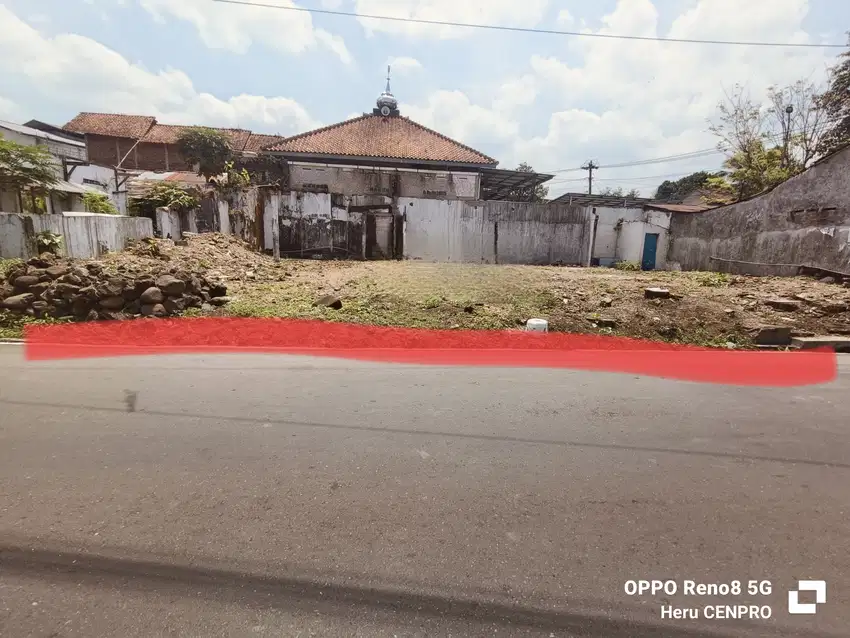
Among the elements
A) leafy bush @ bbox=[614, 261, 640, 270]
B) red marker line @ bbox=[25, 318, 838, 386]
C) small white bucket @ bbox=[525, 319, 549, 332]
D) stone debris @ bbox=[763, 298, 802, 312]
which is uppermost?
leafy bush @ bbox=[614, 261, 640, 270]

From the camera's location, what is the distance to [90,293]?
24.2ft

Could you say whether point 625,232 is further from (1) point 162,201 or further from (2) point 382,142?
(1) point 162,201

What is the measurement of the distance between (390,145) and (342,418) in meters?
22.5

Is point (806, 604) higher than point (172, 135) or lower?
lower

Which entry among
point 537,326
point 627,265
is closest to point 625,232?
point 627,265

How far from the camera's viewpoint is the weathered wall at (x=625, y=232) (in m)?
20.0

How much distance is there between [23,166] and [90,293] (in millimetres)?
7651

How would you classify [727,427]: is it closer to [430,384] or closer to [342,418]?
[430,384]

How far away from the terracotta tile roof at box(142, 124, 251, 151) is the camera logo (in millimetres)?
35280

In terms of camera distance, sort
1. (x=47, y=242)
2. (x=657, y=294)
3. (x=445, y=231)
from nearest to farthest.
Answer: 1. (x=657, y=294)
2. (x=47, y=242)
3. (x=445, y=231)

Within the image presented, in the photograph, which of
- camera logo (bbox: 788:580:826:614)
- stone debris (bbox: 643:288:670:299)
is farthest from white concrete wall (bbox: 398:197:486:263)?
camera logo (bbox: 788:580:826:614)

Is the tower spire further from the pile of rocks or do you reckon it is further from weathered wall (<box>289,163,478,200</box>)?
the pile of rocks

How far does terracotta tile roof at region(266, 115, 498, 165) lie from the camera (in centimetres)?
2244

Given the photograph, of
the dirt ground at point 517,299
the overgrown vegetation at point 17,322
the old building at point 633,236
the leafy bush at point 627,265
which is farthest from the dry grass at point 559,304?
the old building at point 633,236
